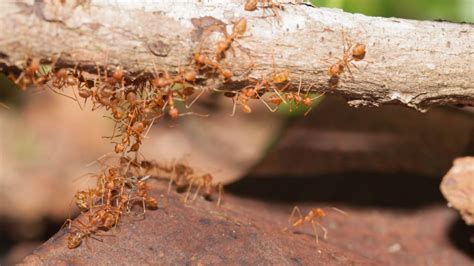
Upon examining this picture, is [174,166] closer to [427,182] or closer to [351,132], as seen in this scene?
[351,132]

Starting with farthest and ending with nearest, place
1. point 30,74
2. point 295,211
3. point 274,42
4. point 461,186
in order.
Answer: point 295,211, point 461,186, point 274,42, point 30,74

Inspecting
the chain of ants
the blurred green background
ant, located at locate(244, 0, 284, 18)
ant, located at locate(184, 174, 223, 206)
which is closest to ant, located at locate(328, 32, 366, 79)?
the chain of ants

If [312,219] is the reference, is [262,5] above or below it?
above

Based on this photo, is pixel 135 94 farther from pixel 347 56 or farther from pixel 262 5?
pixel 347 56

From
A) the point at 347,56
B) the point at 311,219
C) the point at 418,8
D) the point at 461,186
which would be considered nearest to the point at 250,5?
the point at 347,56

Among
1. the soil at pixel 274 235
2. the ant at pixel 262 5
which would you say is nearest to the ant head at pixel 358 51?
the ant at pixel 262 5

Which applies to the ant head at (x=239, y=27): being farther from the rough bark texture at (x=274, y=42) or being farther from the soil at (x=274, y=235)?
the soil at (x=274, y=235)

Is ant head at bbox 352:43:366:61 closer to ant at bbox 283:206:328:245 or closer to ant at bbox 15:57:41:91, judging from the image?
ant at bbox 283:206:328:245

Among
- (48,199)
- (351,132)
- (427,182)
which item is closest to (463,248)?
(427,182)
